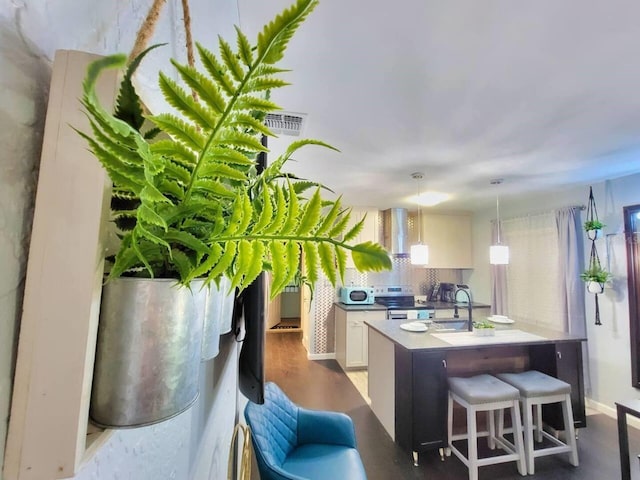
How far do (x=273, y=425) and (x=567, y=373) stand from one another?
2.58 meters

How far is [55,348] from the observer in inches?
8.7

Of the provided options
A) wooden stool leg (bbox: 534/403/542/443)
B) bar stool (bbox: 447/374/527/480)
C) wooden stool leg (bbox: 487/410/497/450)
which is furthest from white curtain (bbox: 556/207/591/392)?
bar stool (bbox: 447/374/527/480)

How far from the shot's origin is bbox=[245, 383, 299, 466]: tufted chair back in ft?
4.22

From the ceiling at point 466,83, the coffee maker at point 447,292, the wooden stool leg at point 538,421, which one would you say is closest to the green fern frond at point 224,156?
the ceiling at point 466,83

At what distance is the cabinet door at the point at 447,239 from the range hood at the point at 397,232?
381 millimetres

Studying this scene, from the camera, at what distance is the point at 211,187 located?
0.27 m

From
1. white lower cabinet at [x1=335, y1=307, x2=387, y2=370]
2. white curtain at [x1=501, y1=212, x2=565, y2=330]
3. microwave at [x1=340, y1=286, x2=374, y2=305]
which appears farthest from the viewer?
microwave at [x1=340, y1=286, x2=374, y2=305]

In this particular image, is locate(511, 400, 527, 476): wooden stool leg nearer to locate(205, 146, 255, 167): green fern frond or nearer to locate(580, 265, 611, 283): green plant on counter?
locate(580, 265, 611, 283): green plant on counter

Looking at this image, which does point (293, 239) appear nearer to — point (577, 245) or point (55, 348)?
point (55, 348)

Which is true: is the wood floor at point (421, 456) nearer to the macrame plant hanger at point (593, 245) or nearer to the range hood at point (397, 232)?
the macrame plant hanger at point (593, 245)

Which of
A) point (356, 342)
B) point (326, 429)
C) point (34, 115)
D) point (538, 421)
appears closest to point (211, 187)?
point (34, 115)

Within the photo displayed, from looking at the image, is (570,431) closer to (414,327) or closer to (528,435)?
(528,435)

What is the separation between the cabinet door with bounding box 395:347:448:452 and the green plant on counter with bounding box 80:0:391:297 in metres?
2.25

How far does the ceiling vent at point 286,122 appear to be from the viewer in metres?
1.78
